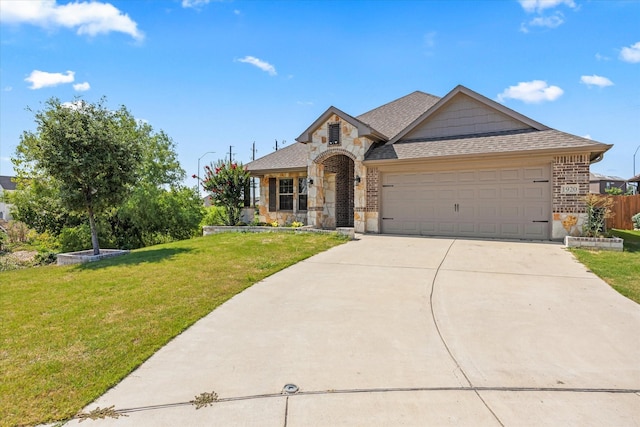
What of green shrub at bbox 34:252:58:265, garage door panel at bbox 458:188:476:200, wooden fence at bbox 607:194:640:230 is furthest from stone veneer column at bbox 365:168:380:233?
wooden fence at bbox 607:194:640:230

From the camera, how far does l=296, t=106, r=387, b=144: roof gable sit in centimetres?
1379

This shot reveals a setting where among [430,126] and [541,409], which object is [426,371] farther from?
[430,126]

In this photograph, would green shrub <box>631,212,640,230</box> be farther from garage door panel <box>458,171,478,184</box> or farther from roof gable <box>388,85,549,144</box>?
garage door panel <box>458,171,478,184</box>

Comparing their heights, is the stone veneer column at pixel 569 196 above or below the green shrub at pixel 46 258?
above

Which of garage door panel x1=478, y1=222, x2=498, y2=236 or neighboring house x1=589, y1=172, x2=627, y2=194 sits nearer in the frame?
garage door panel x1=478, y1=222, x2=498, y2=236

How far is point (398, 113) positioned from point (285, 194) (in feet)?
23.0

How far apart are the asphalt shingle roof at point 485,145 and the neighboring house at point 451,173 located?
3 cm

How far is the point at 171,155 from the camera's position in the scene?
25672 mm

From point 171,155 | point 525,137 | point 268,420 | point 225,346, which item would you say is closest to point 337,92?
point 525,137

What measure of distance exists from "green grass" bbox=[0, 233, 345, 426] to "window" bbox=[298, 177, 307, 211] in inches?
256

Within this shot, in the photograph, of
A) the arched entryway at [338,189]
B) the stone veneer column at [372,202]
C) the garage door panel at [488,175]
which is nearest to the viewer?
the garage door panel at [488,175]

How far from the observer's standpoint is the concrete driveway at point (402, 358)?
9.32ft

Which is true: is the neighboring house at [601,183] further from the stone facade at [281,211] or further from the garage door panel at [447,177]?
the stone facade at [281,211]

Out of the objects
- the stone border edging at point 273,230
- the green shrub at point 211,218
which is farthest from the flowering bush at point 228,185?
the green shrub at point 211,218
